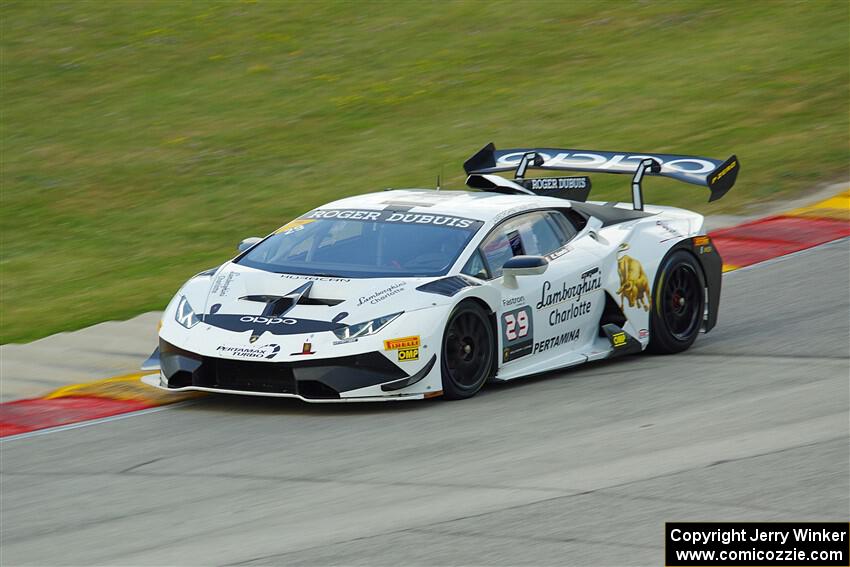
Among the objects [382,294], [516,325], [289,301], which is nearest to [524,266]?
[516,325]

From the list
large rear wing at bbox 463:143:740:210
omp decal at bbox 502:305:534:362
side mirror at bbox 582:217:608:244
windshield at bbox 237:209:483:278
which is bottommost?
omp decal at bbox 502:305:534:362

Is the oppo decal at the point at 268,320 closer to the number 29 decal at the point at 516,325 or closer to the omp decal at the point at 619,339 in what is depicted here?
the number 29 decal at the point at 516,325

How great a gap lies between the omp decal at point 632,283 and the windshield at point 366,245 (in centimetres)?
129

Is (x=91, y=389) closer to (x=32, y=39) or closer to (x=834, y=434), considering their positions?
(x=834, y=434)

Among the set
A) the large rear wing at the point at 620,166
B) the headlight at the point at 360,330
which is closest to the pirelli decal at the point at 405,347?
the headlight at the point at 360,330

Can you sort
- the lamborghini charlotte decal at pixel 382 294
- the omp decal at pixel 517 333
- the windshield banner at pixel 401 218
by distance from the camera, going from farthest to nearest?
Result: the windshield banner at pixel 401 218 → the omp decal at pixel 517 333 → the lamborghini charlotte decal at pixel 382 294

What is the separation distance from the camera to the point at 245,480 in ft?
23.6

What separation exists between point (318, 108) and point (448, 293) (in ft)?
42.5

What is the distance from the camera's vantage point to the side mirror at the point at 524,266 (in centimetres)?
902

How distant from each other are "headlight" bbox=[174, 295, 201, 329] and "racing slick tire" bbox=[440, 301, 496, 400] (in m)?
1.60

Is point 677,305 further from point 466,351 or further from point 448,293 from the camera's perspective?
point 448,293

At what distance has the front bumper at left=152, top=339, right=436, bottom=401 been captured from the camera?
8336 millimetres

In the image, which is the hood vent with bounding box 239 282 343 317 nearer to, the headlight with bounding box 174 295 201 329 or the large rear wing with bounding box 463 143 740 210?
the headlight with bounding box 174 295 201 329

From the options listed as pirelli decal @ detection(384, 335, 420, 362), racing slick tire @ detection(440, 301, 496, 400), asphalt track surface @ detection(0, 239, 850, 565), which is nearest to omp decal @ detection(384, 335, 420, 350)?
pirelli decal @ detection(384, 335, 420, 362)
